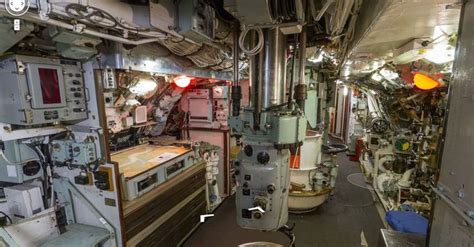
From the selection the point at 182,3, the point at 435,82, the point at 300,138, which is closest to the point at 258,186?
the point at 300,138

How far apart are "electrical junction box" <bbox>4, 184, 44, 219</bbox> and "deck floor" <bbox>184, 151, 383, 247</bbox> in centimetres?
214

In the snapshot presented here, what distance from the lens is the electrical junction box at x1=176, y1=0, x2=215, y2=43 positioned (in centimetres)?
203

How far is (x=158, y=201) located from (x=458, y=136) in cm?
343

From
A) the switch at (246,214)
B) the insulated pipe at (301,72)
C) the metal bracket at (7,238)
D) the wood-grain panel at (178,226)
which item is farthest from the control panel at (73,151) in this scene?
the insulated pipe at (301,72)

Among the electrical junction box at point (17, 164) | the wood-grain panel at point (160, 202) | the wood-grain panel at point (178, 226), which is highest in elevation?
the electrical junction box at point (17, 164)

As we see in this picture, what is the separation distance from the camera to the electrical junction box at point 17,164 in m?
2.43

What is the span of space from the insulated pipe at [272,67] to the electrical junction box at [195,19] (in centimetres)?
Result: 54

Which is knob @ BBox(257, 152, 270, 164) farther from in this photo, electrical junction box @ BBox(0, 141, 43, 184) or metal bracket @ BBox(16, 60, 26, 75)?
electrical junction box @ BBox(0, 141, 43, 184)

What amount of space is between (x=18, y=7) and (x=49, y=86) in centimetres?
133

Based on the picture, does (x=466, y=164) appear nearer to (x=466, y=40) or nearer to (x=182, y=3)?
(x=466, y=40)

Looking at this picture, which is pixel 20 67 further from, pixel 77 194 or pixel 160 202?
pixel 160 202

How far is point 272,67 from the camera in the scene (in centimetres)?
232

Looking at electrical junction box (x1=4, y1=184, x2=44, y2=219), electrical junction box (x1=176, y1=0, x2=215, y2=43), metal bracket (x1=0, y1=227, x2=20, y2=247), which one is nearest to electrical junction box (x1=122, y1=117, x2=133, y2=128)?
electrical junction box (x1=4, y1=184, x2=44, y2=219)

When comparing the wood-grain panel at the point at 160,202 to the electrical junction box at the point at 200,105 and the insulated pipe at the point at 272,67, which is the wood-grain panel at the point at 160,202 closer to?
the electrical junction box at the point at 200,105
